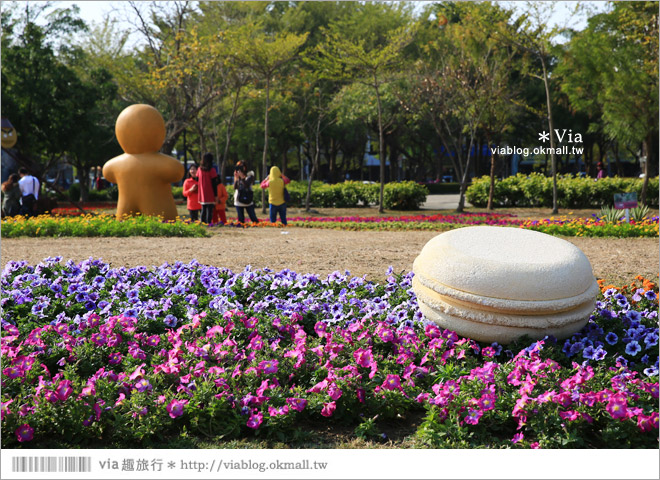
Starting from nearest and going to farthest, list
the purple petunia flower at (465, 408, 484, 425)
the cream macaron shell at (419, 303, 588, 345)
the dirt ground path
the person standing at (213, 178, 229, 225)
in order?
the purple petunia flower at (465, 408, 484, 425) → the cream macaron shell at (419, 303, 588, 345) → the dirt ground path → the person standing at (213, 178, 229, 225)

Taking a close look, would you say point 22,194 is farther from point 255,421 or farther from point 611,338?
point 611,338

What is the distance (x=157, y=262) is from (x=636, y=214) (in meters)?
8.58

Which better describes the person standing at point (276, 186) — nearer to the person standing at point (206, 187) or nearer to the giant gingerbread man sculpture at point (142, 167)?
the person standing at point (206, 187)

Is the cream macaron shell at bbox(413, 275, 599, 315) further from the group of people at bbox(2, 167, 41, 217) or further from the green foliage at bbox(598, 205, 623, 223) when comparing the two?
the group of people at bbox(2, 167, 41, 217)

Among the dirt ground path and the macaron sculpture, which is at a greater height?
the macaron sculpture

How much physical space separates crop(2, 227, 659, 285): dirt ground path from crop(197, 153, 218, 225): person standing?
2.59m

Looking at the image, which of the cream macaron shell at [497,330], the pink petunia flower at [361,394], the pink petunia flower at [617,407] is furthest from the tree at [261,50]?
the pink petunia flower at [617,407]

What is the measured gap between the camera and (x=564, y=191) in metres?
19.4

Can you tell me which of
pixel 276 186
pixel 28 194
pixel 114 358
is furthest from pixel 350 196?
pixel 114 358

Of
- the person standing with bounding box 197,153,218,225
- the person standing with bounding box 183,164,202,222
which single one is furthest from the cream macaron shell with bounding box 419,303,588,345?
the person standing with bounding box 183,164,202,222

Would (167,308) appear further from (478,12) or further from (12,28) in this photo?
(12,28)

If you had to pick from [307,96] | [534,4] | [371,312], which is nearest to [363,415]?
[371,312]

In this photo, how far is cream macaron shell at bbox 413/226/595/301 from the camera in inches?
142

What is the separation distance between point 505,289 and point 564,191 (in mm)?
16998
